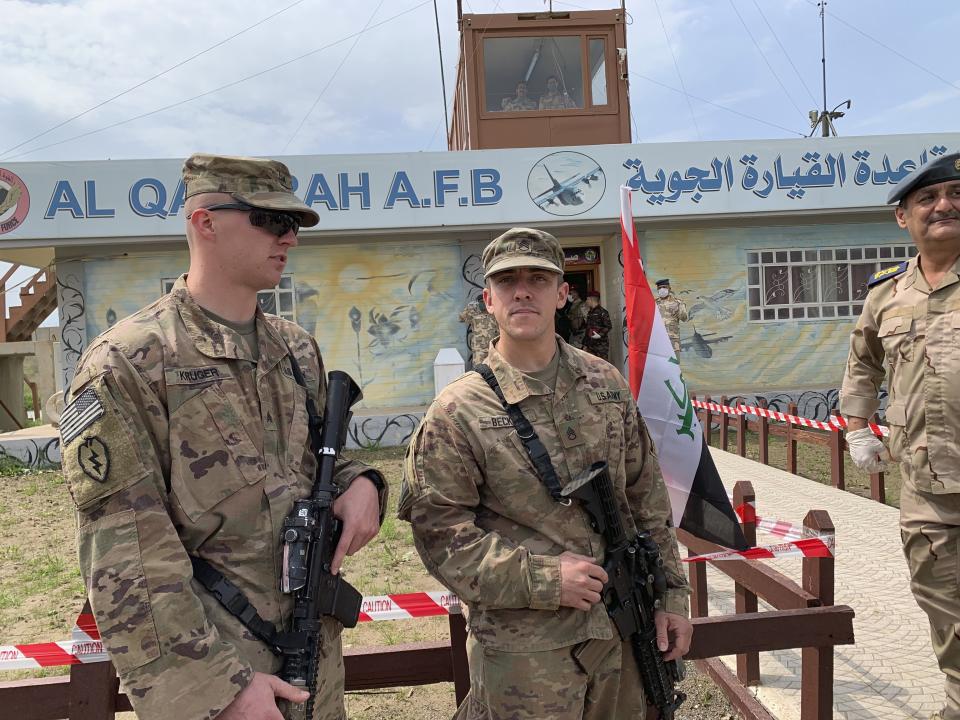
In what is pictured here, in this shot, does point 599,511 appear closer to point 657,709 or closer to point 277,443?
point 657,709

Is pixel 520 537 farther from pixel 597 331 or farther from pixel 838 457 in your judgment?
pixel 597 331

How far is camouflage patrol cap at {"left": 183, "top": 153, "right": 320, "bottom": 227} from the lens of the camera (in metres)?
1.69

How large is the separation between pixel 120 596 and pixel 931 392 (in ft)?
9.50

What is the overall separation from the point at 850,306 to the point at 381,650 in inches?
491

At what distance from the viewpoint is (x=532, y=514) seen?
1.92 metres

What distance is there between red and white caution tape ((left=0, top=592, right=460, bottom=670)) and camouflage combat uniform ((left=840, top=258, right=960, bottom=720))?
186 cm

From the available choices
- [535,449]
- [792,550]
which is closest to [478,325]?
[792,550]

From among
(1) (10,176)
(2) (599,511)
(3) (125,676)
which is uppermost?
(1) (10,176)

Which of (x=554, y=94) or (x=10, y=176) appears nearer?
(x=10, y=176)

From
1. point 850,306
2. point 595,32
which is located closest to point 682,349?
point 850,306

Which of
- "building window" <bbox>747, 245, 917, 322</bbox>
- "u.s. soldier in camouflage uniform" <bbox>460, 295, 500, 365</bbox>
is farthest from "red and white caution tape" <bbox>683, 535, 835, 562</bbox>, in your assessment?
"building window" <bbox>747, 245, 917, 322</bbox>

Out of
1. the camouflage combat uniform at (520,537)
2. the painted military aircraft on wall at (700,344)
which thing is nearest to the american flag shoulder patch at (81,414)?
the camouflage combat uniform at (520,537)

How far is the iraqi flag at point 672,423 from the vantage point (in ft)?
9.53

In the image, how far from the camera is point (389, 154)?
10.5 m
